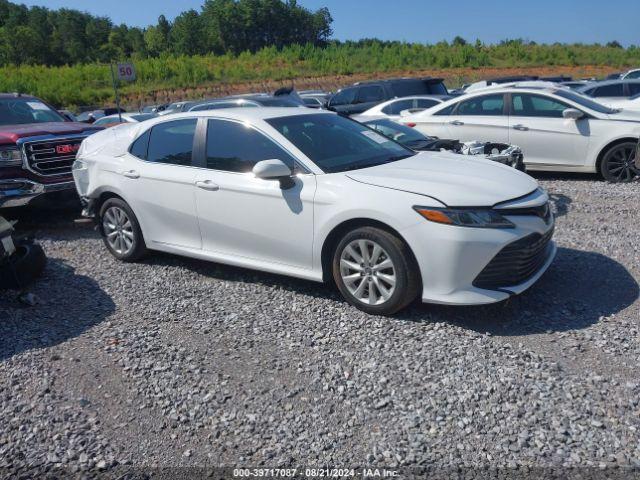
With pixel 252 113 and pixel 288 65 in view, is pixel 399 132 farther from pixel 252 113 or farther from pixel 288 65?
pixel 288 65

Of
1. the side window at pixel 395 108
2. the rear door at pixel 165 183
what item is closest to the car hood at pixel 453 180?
the rear door at pixel 165 183

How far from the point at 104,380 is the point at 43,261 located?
2413 millimetres

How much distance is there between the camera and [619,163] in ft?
29.5

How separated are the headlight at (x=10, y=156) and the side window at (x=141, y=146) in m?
2.47

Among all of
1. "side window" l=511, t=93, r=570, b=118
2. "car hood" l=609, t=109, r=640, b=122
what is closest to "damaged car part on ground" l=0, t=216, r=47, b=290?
"side window" l=511, t=93, r=570, b=118

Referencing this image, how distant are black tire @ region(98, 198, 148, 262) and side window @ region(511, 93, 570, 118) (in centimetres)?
650

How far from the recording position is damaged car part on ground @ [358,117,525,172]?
7.78 metres

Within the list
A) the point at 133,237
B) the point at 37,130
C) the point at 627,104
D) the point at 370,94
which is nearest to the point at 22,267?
the point at 133,237

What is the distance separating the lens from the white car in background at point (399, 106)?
12.8 metres

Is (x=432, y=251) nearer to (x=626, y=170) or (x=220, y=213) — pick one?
(x=220, y=213)

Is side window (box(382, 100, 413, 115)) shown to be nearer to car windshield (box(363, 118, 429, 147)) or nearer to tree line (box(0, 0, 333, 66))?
car windshield (box(363, 118, 429, 147))

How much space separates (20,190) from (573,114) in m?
7.89

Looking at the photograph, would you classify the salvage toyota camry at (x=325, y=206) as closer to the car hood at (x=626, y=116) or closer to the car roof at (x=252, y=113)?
the car roof at (x=252, y=113)

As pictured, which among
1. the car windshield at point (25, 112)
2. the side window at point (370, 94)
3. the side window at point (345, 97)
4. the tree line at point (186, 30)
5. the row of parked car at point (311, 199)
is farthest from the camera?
the tree line at point (186, 30)
